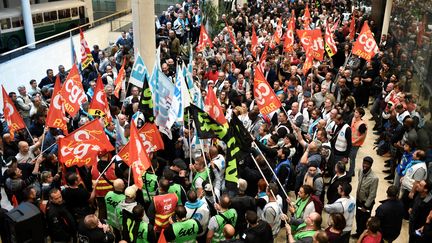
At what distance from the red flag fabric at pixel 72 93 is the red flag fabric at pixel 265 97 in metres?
3.88

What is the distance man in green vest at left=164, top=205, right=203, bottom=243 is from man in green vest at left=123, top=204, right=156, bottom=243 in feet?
0.80

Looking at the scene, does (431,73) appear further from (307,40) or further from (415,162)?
(415,162)

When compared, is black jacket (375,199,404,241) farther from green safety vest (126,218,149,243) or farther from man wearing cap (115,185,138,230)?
man wearing cap (115,185,138,230)

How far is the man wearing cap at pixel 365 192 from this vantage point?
8172 millimetres

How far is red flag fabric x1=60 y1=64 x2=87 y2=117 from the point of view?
9.92 m

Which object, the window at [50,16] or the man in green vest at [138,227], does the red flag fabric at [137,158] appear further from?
the window at [50,16]

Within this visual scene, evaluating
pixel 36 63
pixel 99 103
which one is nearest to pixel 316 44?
pixel 99 103

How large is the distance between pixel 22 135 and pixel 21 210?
5440 millimetres

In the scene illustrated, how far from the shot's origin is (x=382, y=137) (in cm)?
1266

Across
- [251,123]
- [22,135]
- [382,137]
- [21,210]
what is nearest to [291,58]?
[382,137]

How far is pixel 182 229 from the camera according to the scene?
658 cm

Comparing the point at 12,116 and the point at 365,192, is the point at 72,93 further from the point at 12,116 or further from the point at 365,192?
the point at 365,192

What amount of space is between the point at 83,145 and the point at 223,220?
2.88 meters

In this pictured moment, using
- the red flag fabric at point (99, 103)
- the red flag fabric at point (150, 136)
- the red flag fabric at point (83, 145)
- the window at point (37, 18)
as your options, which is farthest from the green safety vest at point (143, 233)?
the window at point (37, 18)
